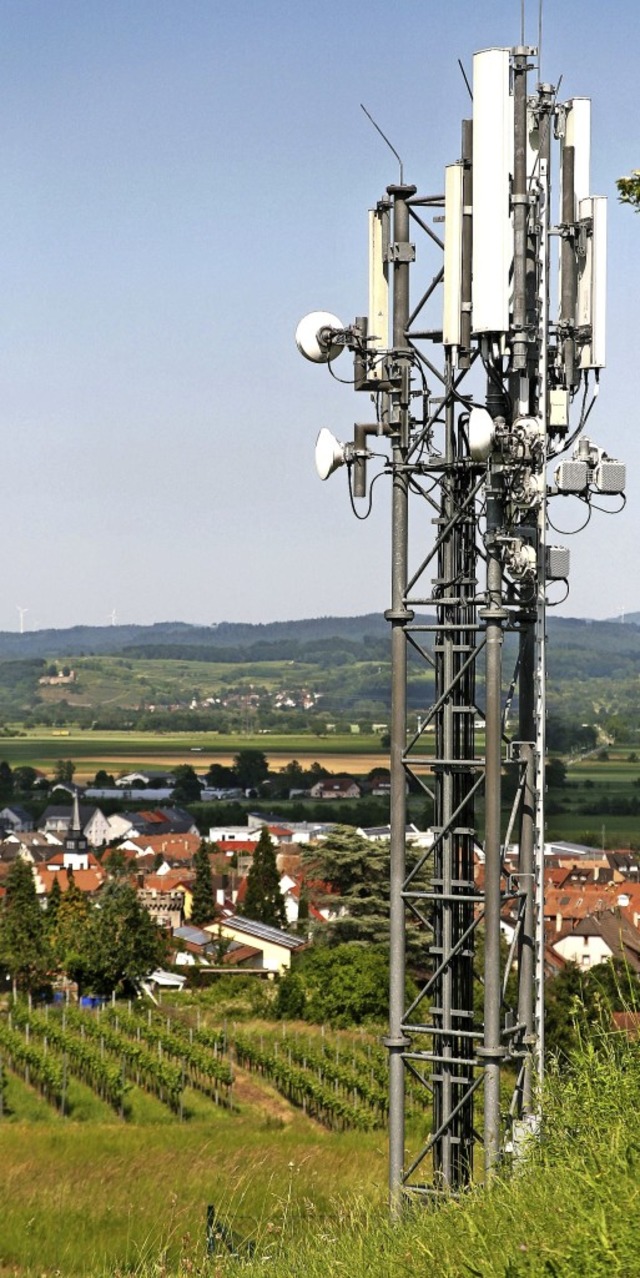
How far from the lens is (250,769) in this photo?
154 m

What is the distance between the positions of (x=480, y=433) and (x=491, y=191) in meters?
1.20

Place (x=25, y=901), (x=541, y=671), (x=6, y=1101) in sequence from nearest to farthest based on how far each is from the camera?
1. (x=541, y=671)
2. (x=6, y=1101)
3. (x=25, y=901)

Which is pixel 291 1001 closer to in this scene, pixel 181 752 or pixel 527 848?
pixel 527 848

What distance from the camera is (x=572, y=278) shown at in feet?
28.9

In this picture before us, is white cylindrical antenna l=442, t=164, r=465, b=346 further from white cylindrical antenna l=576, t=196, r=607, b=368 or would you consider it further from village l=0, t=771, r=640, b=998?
village l=0, t=771, r=640, b=998

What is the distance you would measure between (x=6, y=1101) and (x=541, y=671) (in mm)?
19787

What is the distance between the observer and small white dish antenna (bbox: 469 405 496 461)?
26.3 ft

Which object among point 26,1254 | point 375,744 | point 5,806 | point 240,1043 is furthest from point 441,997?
point 375,744

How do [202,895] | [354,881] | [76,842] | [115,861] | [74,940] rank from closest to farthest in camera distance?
1. [354,881]
2. [74,940]
3. [202,895]
4. [115,861]
5. [76,842]

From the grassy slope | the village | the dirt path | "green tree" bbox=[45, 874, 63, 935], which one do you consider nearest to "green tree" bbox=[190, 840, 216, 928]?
the village

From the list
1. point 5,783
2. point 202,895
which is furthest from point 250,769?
point 202,895

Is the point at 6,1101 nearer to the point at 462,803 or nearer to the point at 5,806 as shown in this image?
the point at 462,803

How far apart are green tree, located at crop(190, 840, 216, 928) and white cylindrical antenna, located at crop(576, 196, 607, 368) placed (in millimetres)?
50927

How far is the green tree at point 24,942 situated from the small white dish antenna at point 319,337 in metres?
32.3
